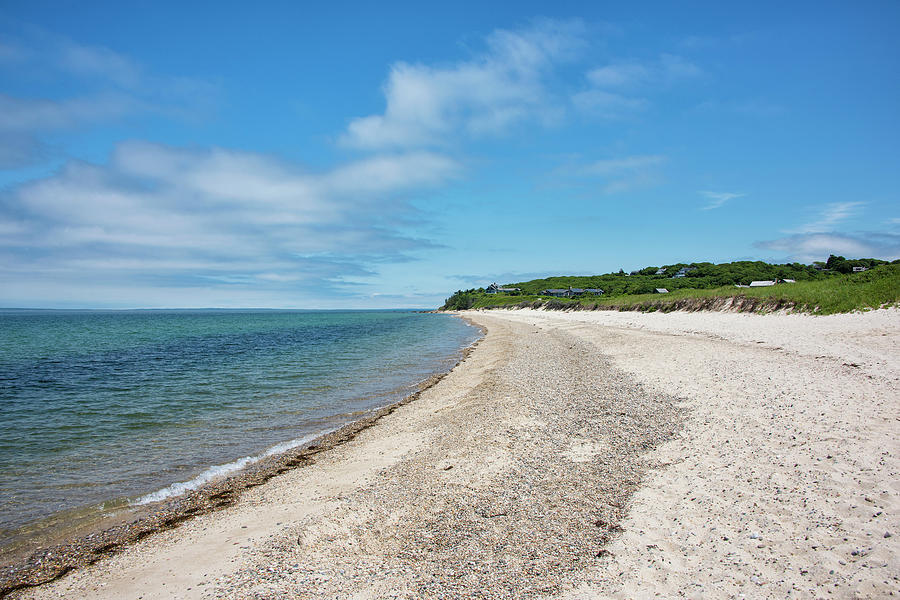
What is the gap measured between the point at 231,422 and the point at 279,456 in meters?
4.50

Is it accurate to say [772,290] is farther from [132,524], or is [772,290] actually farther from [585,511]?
[132,524]

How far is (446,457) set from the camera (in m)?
9.49

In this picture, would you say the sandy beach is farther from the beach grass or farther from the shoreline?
the beach grass

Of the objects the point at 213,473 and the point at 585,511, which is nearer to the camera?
the point at 585,511

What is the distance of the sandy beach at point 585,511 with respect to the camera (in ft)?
16.1

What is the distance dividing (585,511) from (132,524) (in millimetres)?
8182

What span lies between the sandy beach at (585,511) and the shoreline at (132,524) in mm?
376

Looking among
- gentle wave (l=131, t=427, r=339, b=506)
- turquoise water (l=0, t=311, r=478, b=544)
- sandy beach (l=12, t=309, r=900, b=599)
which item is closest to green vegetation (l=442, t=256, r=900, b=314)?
sandy beach (l=12, t=309, r=900, b=599)

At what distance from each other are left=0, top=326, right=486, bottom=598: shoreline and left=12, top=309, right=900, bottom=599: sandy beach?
14.8 inches

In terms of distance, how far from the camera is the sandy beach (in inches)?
193

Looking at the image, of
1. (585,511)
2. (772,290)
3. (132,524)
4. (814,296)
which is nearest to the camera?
(585,511)

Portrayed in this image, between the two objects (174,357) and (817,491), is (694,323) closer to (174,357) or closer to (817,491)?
(817,491)

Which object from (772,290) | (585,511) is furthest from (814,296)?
(585,511)

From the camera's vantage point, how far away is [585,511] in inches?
253
